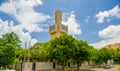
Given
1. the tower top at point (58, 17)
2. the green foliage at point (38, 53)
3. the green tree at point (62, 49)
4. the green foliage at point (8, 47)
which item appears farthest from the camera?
the tower top at point (58, 17)

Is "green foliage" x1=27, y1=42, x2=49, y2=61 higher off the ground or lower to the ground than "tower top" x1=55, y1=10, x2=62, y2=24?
lower

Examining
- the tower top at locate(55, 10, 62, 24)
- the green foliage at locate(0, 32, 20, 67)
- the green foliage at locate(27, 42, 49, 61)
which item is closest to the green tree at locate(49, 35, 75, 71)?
the green foliage at locate(27, 42, 49, 61)

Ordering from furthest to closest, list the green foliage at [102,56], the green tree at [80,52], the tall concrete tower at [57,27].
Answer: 1. the tall concrete tower at [57,27]
2. the green foliage at [102,56]
3. the green tree at [80,52]

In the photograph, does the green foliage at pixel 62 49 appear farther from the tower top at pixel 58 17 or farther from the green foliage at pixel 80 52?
the tower top at pixel 58 17

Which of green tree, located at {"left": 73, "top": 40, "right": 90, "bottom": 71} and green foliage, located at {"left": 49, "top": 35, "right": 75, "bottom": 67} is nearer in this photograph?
green foliage, located at {"left": 49, "top": 35, "right": 75, "bottom": 67}

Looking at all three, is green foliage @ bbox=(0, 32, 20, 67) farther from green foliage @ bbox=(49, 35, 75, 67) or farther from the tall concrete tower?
the tall concrete tower

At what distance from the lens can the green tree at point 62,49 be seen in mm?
45656

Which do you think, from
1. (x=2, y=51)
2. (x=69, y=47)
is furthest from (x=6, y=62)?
(x=69, y=47)

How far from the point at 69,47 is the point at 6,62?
15.9m

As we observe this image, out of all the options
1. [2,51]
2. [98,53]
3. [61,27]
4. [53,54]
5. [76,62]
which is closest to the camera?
[2,51]

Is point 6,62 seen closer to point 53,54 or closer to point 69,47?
point 53,54

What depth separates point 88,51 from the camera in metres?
49.9

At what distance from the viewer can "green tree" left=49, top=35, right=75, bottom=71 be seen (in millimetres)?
45656

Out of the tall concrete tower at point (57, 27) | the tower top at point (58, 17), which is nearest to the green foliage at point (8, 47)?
the tall concrete tower at point (57, 27)
